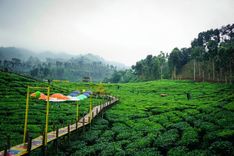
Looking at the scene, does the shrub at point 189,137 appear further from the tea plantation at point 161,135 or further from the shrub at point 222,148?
the shrub at point 222,148

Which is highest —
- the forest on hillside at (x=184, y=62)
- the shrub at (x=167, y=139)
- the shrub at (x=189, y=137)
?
the forest on hillside at (x=184, y=62)

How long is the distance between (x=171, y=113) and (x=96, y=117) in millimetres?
12333

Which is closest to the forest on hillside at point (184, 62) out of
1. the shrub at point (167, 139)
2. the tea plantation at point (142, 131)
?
the tea plantation at point (142, 131)

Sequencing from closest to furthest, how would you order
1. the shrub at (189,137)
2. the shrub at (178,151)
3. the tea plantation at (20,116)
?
1. the shrub at (178,151)
2. the shrub at (189,137)
3. the tea plantation at (20,116)

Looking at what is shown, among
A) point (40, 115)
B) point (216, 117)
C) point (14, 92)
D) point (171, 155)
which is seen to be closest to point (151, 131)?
point (171, 155)

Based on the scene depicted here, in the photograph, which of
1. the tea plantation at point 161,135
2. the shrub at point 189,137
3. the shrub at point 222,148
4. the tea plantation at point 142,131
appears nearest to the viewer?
the shrub at point 222,148

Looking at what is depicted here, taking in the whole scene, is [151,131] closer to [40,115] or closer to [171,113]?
[171,113]

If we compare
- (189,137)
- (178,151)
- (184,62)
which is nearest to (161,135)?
(189,137)

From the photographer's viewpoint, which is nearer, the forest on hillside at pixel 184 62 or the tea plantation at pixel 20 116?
the tea plantation at pixel 20 116

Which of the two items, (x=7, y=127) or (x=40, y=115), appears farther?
(x=40, y=115)

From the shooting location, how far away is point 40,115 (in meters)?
32.7

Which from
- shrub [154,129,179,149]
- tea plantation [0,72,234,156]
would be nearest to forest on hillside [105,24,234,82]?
tea plantation [0,72,234,156]

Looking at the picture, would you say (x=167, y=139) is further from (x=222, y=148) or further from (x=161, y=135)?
(x=222, y=148)

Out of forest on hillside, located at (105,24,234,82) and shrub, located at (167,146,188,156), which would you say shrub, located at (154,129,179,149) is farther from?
forest on hillside, located at (105,24,234,82)
